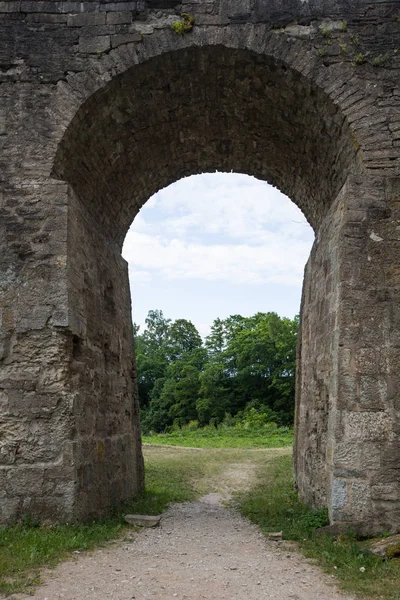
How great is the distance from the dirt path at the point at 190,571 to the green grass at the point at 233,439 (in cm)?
1156

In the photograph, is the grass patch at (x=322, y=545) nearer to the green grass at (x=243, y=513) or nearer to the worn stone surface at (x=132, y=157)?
the green grass at (x=243, y=513)

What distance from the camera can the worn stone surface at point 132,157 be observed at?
17.4ft

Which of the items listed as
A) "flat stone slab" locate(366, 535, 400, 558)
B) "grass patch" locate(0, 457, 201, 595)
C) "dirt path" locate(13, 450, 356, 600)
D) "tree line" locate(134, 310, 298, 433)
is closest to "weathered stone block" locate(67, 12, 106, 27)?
"grass patch" locate(0, 457, 201, 595)

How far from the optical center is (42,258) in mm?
5664

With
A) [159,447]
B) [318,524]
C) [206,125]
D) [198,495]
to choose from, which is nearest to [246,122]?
[206,125]

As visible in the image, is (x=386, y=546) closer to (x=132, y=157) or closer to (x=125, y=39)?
(x=132, y=157)

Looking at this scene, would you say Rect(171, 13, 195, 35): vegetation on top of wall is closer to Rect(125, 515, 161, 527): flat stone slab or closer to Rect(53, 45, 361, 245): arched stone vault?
Rect(53, 45, 361, 245): arched stone vault

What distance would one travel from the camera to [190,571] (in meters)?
4.30

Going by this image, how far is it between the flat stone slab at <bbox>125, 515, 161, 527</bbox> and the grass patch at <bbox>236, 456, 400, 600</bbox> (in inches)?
45.8

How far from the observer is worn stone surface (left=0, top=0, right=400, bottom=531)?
17.4 ft

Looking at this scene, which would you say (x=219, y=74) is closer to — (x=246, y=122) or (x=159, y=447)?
(x=246, y=122)

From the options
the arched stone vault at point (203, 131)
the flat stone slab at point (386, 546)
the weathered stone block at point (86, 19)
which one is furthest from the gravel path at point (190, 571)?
the weathered stone block at point (86, 19)

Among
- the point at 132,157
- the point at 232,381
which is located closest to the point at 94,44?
the point at 132,157

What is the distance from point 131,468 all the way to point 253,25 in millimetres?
5994
